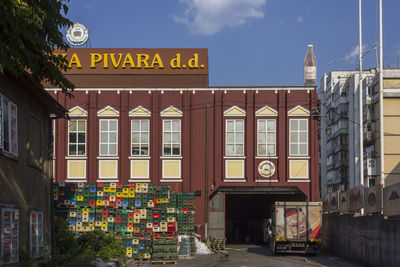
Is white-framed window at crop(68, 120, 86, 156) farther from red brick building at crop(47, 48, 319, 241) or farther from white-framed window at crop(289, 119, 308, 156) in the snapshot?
white-framed window at crop(289, 119, 308, 156)

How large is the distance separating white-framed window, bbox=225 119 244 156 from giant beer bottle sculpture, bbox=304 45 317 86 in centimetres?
719

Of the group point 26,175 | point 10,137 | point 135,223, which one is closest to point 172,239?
point 135,223

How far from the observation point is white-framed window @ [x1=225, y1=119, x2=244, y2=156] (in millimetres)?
39281

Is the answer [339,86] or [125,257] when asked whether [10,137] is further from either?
[339,86]

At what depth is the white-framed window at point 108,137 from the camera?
3922cm

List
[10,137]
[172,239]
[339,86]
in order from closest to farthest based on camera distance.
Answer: [10,137] → [172,239] → [339,86]

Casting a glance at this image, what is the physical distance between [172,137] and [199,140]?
192cm

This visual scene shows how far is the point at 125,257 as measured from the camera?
89.7 ft

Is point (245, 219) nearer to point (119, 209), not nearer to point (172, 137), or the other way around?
point (172, 137)

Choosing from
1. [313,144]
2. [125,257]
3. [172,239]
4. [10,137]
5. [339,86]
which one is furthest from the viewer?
[339,86]

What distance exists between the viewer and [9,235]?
52.0ft

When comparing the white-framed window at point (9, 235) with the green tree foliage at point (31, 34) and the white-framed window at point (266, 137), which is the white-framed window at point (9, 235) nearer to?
the green tree foliage at point (31, 34)

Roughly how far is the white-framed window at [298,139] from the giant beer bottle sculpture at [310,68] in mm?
4752

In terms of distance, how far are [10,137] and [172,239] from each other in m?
15.3
